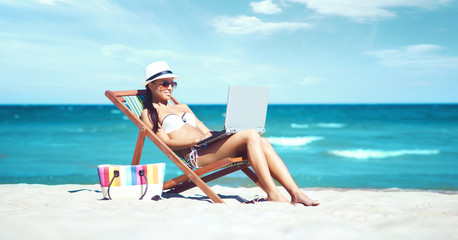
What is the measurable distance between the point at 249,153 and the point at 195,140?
1.63 feet

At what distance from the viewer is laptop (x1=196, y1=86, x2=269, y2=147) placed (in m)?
3.38

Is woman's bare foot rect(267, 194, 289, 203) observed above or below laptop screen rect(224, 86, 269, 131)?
below

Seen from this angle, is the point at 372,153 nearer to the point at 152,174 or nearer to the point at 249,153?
the point at 249,153

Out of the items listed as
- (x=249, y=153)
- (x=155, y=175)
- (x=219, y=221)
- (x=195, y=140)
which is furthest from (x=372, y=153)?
(x=219, y=221)

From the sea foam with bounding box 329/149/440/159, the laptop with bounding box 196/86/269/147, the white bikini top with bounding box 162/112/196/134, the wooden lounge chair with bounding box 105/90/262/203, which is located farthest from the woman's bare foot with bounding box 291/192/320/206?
the sea foam with bounding box 329/149/440/159

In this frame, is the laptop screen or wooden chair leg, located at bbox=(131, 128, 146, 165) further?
wooden chair leg, located at bbox=(131, 128, 146, 165)

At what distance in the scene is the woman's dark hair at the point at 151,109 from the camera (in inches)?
151

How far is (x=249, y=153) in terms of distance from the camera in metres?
3.46

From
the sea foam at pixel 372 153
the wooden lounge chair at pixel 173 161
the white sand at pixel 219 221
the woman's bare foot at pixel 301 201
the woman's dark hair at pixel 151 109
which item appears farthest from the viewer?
the sea foam at pixel 372 153

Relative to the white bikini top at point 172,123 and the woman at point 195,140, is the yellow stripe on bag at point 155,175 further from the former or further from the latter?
the white bikini top at point 172,123

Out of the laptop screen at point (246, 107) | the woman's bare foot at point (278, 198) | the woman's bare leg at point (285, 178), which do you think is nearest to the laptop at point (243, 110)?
the laptop screen at point (246, 107)

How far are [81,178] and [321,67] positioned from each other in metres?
30.0

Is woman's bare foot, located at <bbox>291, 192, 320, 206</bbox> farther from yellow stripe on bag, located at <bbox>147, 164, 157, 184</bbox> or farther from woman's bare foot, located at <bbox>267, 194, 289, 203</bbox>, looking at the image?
yellow stripe on bag, located at <bbox>147, 164, 157, 184</bbox>

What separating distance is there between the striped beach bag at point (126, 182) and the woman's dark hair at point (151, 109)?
0.45 meters
